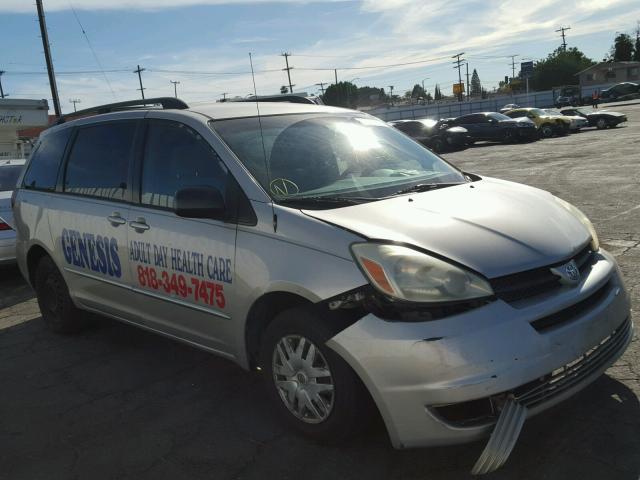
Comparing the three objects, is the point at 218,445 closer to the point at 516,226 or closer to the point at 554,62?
the point at 516,226

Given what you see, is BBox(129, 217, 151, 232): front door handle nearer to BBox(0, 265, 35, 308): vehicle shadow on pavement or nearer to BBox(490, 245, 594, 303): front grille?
BBox(490, 245, 594, 303): front grille

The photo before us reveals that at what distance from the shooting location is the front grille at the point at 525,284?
264cm

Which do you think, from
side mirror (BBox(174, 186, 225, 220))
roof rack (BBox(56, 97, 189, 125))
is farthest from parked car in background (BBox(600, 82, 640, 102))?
side mirror (BBox(174, 186, 225, 220))

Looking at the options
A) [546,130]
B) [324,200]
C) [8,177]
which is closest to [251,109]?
[324,200]

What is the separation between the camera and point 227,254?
3.32 metres

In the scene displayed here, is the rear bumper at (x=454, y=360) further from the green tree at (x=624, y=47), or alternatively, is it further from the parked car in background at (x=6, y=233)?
the green tree at (x=624, y=47)

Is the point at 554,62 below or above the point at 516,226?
above

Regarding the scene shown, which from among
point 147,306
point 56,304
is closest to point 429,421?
point 147,306

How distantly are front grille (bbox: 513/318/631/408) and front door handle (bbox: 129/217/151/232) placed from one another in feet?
8.01

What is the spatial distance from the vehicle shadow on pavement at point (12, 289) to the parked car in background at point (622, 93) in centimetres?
6702

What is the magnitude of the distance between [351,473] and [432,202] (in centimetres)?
141

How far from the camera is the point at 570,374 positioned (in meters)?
2.71

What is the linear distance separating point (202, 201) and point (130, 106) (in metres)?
1.81

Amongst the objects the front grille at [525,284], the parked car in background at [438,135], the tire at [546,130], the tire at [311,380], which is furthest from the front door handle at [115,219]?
the tire at [546,130]
